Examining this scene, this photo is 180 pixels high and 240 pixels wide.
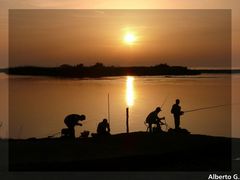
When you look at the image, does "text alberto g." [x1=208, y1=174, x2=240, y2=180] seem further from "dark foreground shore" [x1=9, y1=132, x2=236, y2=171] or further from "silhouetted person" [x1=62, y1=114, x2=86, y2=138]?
"silhouetted person" [x1=62, y1=114, x2=86, y2=138]

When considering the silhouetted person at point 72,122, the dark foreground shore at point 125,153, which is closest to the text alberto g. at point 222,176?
the dark foreground shore at point 125,153

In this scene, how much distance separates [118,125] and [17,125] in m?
6.59

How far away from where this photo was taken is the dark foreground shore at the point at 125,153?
12305 millimetres

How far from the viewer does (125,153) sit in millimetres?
13352

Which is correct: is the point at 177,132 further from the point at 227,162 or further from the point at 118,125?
the point at 118,125

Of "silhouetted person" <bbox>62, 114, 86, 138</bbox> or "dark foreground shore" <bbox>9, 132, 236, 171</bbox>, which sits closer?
"dark foreground shore" <bbox>9, 132, 236, 171</bbox>

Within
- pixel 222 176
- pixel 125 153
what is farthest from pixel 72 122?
pixel 222 176

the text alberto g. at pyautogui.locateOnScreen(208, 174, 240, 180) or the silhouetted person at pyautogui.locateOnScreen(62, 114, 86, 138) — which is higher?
the silhouetted person at pyautogui.locateOnScreen(62, 114, 86, 138)

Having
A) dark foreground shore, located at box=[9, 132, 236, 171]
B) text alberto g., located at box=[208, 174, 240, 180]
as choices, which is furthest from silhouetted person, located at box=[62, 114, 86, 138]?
text alberto g., located at box=[208, 174, 240, 180]

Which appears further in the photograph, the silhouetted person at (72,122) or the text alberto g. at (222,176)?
the silhouetted person at (72,122)

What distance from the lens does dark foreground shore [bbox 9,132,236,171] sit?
1230cm

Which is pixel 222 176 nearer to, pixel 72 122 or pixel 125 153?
pixel 125 153

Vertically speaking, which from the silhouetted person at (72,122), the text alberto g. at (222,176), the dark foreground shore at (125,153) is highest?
the silhouetted person at (72,122)

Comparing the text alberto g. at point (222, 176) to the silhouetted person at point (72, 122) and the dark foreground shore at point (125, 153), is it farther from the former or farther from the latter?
the silhouetted person at point (72, 122)
